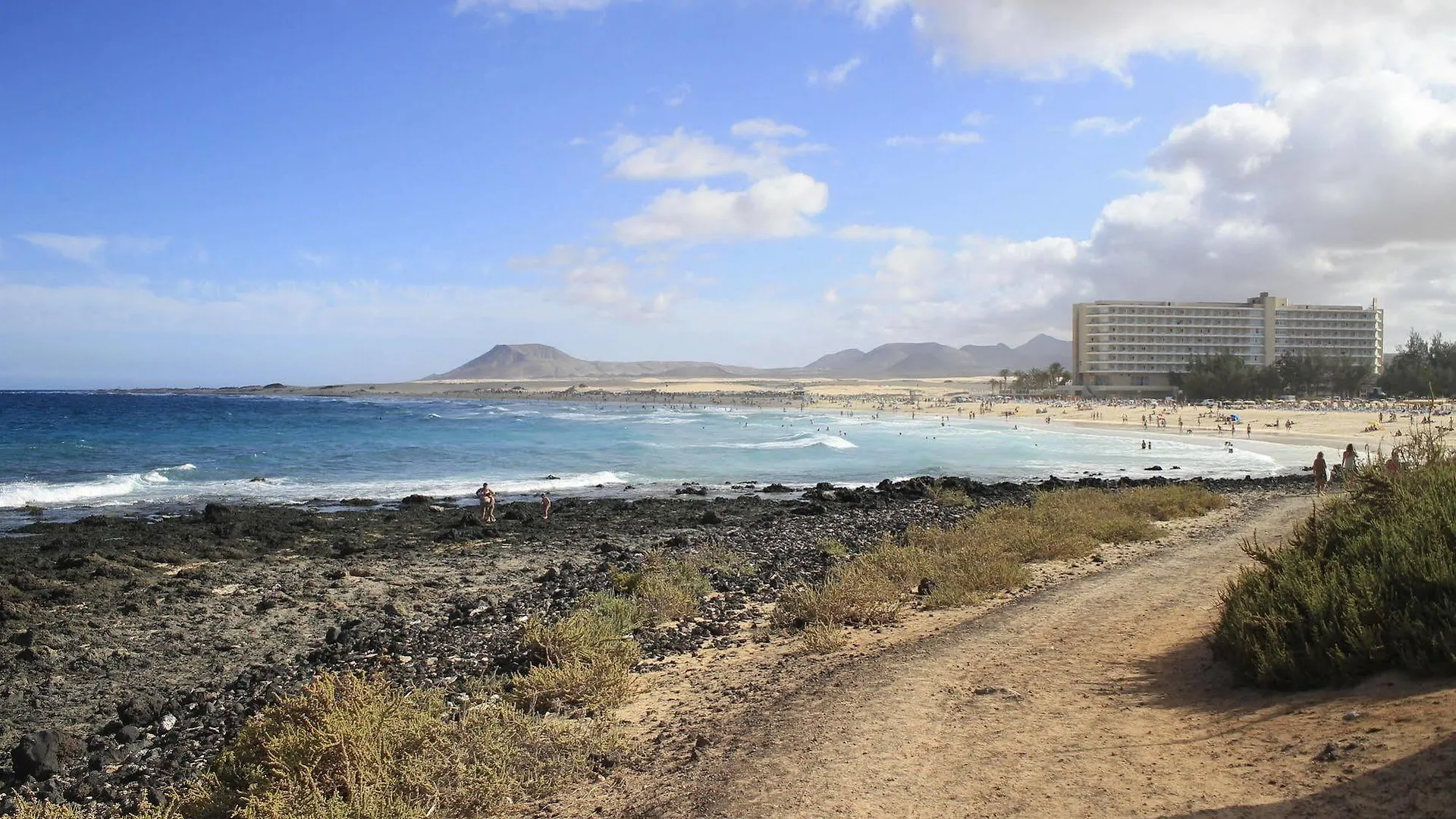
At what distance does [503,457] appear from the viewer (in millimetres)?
39281

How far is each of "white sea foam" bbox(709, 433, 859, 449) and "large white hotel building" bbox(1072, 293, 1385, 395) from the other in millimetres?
87837

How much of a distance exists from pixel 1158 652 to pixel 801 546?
922cm

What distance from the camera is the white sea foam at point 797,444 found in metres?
45.6

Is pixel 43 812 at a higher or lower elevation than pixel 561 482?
higher

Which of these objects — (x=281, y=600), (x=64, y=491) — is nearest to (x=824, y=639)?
(x=281, y=600)

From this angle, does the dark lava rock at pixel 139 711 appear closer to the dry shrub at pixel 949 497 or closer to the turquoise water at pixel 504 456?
the turquoise water at pixel 504 456

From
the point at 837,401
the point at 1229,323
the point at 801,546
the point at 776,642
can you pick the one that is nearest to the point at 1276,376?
the point at 1229,323

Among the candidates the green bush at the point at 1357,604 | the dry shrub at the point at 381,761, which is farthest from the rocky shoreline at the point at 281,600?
Result: the green bush at the point at 1357,604

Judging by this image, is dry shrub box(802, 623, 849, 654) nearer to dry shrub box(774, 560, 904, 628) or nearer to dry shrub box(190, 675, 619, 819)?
dry shrub box(774, 560, 904, 628)

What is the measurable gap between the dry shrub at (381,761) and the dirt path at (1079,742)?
1.09 meters

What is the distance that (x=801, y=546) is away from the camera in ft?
53.3

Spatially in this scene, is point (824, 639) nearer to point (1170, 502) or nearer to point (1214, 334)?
point (1170, 502)

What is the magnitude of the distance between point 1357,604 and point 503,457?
3668cm

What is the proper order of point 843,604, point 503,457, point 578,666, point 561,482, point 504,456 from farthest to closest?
1. point 504,456
2. point 503,457
3. point 561,482
4. point 843,604
5. point 578,666
